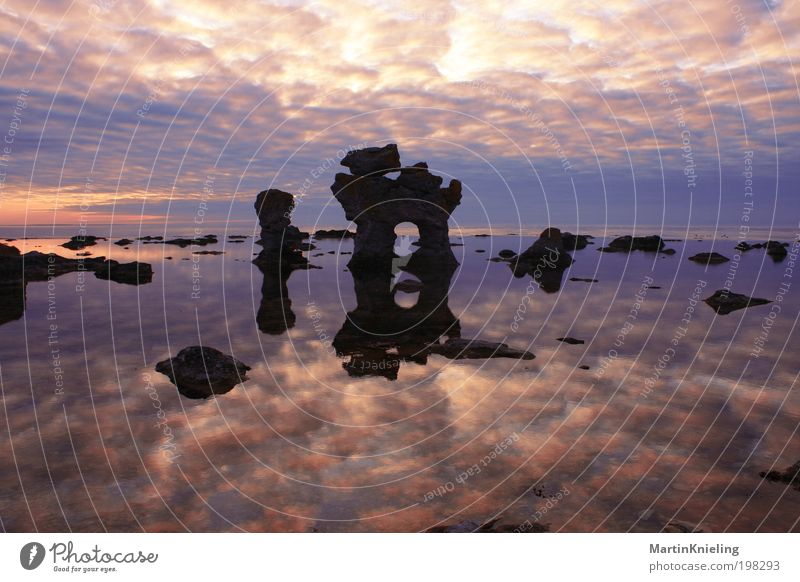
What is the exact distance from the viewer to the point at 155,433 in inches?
452

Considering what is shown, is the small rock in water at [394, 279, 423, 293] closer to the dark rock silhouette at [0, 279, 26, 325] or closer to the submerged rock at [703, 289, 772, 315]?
the submerged rock at [703, 289, 772, 315]

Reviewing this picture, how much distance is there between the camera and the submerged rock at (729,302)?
88.2 feet

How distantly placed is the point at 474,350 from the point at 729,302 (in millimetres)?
17484

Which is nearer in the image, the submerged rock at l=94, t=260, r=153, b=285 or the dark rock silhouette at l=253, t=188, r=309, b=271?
the submerged rock at l=94, t=260, r=153, b=285

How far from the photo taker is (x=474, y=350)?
60.2ft

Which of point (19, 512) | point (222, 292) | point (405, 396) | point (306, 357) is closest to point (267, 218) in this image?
point (222, 292)

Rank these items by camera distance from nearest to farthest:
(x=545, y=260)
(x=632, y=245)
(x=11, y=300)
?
(x=11, y=300), (x=545, y=260), (x=632, y=245)

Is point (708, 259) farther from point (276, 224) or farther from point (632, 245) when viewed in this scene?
point (276, 224)

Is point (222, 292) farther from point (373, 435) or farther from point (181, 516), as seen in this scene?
point (181, 516)

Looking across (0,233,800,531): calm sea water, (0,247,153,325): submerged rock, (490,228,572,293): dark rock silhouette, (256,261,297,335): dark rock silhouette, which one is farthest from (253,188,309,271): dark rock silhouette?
(0,233,800,531): calm sea water

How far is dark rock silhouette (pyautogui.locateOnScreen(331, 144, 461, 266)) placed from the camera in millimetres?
48094

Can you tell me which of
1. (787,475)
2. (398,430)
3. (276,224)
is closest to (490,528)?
(398,430)

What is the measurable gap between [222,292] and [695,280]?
114 feet

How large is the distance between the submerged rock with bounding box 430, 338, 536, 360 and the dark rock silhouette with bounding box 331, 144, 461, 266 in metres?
30.0
